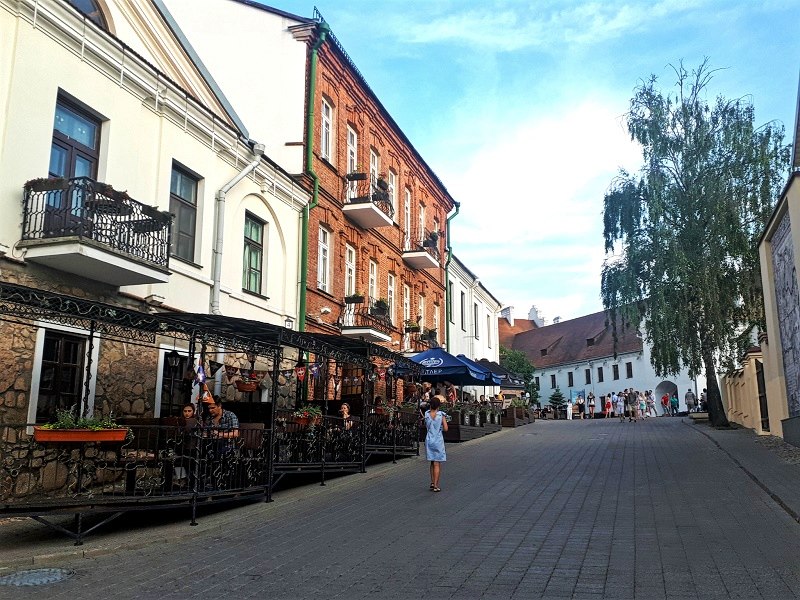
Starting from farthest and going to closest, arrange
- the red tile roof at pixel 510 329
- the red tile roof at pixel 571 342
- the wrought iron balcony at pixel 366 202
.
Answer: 1. the red tile roof at pixel 510 329
2. the red tile roof at pixel 571 342
3. the wrought iron balcony at pixel 366 202

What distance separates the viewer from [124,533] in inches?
344

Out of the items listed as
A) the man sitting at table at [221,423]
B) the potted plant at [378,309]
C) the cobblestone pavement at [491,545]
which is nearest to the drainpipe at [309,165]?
the potted plant at [378,309]

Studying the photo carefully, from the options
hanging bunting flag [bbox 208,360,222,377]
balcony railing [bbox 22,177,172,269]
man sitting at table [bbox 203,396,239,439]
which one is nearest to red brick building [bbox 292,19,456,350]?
hanging bunting flag [bbox 208,360,222,377]

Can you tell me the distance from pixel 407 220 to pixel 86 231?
751 inches

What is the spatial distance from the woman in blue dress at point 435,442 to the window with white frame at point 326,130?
10641mm

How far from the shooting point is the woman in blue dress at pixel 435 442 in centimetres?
1218

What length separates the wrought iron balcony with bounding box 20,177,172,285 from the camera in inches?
412

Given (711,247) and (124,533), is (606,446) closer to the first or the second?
(711,247)

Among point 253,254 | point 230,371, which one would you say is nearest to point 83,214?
point 230,371

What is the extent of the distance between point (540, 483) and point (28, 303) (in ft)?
28.5

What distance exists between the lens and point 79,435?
830cm

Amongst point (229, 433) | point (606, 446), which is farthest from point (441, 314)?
point (229, 433)

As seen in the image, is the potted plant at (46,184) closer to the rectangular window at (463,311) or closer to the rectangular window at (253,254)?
the rectangular window at (253,254)

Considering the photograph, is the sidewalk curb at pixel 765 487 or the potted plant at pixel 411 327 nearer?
the sidewalk curb at pixel 765 487
